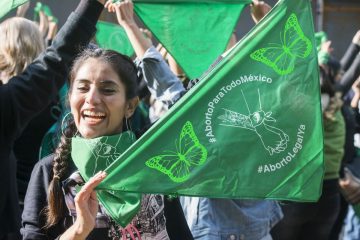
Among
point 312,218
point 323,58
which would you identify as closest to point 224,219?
point 312,218

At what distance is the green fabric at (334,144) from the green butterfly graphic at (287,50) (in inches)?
112

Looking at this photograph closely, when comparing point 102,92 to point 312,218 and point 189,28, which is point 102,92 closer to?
point 189,28

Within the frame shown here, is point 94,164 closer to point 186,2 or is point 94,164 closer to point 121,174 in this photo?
point 121,174

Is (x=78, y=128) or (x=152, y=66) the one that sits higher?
(x=78, y=128)

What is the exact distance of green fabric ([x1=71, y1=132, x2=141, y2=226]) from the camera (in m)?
2.49

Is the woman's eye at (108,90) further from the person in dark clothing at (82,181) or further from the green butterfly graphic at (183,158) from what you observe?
the green butterfly graphic at (183,158)

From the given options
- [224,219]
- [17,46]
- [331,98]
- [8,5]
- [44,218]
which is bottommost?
[331,98]

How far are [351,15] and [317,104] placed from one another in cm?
1007

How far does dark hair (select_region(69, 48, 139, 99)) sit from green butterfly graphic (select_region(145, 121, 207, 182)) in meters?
0.40

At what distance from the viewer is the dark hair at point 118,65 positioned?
2.88m

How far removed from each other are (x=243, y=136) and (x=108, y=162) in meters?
0.44

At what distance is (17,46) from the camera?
4.08m

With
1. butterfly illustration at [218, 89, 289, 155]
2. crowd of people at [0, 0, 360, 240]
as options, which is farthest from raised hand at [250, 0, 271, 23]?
butterfly illustration at [218, 89, 289, 155]

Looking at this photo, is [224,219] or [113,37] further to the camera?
[113,37]
